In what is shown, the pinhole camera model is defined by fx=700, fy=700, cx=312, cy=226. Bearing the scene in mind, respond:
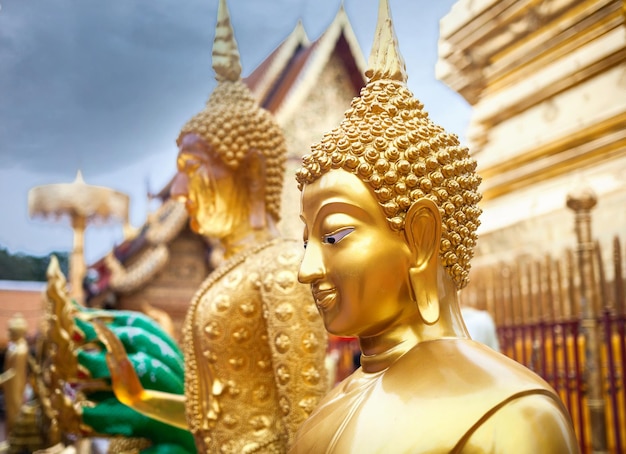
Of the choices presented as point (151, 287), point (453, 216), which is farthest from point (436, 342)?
point (151, 287)

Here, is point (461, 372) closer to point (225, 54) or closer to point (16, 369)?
point (225, 54)

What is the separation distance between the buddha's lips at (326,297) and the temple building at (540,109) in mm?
2608

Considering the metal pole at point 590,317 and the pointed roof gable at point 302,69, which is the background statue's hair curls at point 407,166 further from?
the pointed roof gable at point 302,69

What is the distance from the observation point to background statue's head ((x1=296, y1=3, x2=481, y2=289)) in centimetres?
118

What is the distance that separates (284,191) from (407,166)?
643 cm

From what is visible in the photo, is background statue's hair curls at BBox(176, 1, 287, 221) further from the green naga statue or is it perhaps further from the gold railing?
the gold railing

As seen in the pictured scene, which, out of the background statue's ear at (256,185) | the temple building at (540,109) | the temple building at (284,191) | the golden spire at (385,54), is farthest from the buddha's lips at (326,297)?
the temple building at (284,191)

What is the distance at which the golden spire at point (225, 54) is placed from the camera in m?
2.30

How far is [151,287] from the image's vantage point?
806cm

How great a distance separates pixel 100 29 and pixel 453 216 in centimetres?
425

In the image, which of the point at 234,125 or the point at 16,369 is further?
the point at 16,369

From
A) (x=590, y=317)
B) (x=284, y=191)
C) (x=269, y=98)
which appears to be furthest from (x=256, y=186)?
(x=269, y=98)

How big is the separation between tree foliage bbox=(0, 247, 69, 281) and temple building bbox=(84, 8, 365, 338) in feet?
2.24

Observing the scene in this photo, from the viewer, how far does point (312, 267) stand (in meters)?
1.18
